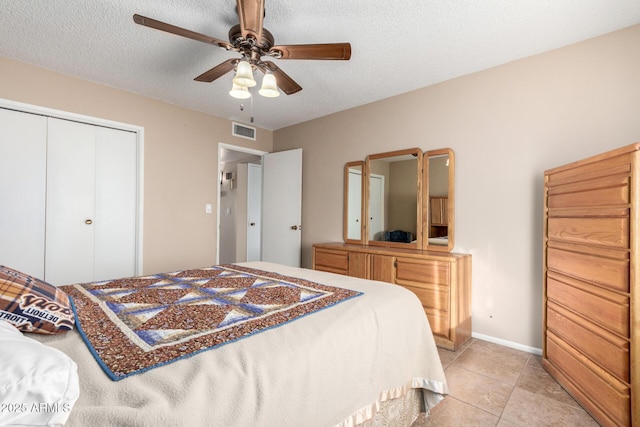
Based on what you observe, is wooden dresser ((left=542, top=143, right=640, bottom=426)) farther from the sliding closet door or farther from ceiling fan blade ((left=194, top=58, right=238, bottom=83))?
the sliding closet door

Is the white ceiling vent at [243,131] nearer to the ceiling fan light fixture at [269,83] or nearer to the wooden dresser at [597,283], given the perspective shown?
the ceiling fan light fixture at [269,83]

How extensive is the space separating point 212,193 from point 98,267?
1472 mm

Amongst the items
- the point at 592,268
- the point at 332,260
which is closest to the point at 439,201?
the point at 332,260

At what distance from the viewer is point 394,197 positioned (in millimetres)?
3287

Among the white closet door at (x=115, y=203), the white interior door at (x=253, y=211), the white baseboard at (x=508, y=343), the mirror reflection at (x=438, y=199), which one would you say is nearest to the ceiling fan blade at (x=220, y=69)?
the white closet door at (x=115, y=203)

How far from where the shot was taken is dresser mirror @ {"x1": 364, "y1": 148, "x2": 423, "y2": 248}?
10.2ft

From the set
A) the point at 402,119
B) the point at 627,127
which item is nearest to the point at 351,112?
the point at 402,119

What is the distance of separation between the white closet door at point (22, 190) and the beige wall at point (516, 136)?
352cm

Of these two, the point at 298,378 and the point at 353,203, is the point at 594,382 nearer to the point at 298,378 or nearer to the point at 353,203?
the point at 298,378

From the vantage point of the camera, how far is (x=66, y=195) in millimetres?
2932

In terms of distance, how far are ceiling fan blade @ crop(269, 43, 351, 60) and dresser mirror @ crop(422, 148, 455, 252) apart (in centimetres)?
158

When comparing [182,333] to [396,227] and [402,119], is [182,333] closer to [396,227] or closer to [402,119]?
[396,227]

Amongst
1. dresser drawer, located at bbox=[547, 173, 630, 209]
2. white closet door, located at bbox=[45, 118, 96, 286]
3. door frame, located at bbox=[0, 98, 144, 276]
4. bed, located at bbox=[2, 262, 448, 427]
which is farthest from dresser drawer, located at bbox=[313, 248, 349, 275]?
white closet door, located at bbox=[45, 118, 96, 286]

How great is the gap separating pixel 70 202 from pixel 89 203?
0.15 m
